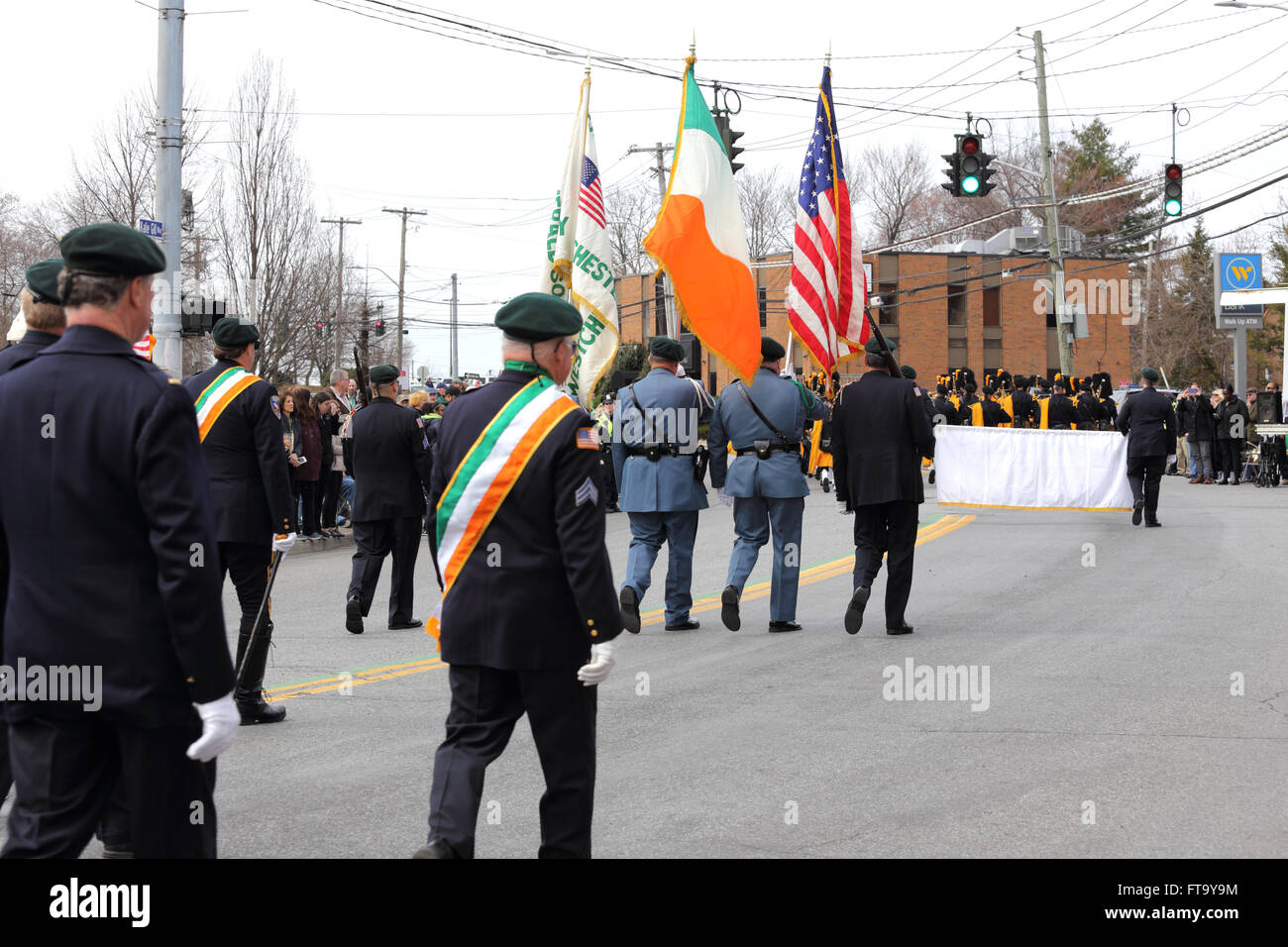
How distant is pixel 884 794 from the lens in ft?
19.3

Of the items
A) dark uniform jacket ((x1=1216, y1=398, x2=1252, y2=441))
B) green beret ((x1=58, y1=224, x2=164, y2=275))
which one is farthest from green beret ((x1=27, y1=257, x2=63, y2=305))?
dark uniform jacket ((x1=1216, y1=398, x2=1252, y2=441))

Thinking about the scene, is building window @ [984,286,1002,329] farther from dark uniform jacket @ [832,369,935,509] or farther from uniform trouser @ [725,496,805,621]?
uniform trouser @ [725,496,805,621]

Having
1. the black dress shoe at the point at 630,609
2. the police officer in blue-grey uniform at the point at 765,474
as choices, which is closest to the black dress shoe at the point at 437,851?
the black dress shoe at the point at 630,609

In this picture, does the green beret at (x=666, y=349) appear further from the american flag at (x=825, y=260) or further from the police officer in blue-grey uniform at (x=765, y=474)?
the american flag at (x=825, y=260)

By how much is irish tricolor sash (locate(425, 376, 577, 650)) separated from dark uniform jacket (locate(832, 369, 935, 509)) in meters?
5.96

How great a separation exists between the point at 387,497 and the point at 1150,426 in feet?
37.6

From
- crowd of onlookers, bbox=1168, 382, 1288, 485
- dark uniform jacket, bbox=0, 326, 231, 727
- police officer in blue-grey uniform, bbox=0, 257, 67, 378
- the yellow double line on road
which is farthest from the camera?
crowd of onlookers, bbox=1168, 382, 1288, 485

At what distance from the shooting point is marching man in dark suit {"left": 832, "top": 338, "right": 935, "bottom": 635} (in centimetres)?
1012

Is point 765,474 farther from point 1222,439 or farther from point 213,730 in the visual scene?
point 1222,439

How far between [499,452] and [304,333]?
30.3 meters

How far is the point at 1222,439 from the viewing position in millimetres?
28578

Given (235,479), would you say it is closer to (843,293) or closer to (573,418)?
(573,418)

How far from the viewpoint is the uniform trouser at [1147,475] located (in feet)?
60.1
